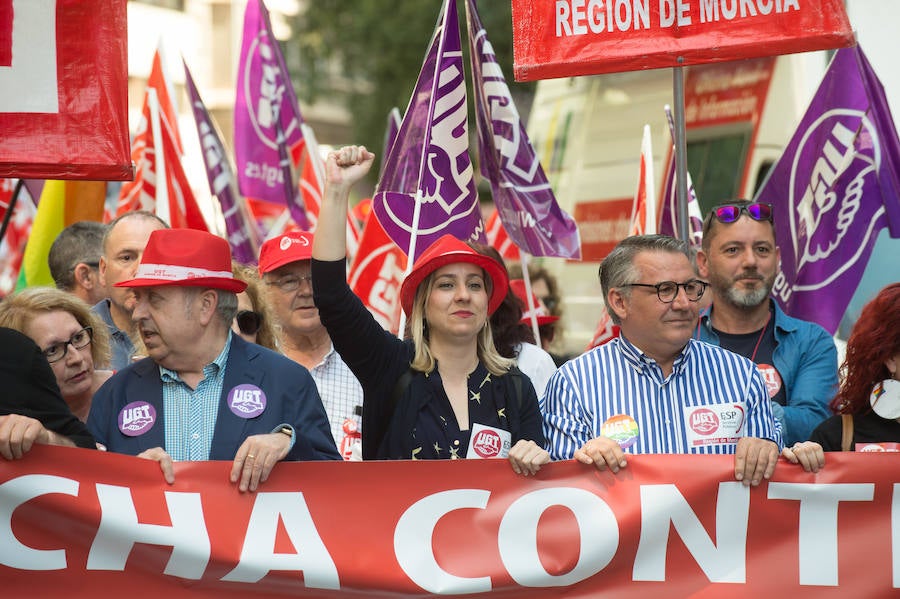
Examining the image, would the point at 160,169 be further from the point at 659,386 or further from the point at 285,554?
the point at 659,386

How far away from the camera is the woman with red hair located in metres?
4.13

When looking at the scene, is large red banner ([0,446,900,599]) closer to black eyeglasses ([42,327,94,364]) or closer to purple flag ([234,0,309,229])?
black eyeglasses ([42,327,94,364])

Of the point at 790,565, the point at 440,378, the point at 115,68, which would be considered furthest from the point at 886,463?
the point at 115,68

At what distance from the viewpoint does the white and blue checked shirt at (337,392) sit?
17.9 feet

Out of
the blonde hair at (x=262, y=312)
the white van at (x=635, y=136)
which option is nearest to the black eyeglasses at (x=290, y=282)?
the blonde hair at (x=262, y=312)

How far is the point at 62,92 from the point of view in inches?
183

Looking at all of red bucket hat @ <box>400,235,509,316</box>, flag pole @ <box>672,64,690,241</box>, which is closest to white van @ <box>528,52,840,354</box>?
flag pole @ <box>672,64,690,241</box>

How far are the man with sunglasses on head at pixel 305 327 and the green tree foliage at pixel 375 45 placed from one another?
15241 millimetres

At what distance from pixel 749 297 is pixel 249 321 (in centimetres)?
218

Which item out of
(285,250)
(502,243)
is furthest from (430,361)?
(502,243)

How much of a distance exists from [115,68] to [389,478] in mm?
1894

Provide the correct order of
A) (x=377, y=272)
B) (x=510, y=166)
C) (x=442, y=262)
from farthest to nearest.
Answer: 1. (x=377, y=272)
2. (x=510, y=166)
3. (x=442, y=262)

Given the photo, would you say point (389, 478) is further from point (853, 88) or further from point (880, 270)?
point (880, 270)

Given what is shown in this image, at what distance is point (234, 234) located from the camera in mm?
8602
